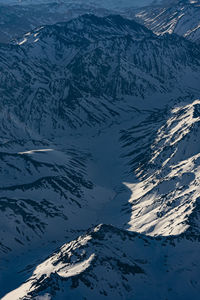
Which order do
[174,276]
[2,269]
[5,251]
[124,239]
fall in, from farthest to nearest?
[5,251] < [2,269] < [124,239] < [174,276]

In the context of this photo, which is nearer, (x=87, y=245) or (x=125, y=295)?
(x=125, y=295)

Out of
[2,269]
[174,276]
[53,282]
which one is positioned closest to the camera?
[53,282]

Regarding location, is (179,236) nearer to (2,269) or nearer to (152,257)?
(152,257)

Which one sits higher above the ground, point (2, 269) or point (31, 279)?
point (2, 269)

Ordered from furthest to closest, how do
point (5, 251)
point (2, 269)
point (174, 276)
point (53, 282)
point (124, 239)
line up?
point (5, 251)
point (2, 269)
point (124, 239)
point (174, 276)
point (53, 282)

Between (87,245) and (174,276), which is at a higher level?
(87,245)

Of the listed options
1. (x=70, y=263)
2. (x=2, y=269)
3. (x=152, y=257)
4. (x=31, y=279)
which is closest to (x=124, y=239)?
(x=152, y=257)

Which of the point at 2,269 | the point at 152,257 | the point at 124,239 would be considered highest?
the point at 2,269

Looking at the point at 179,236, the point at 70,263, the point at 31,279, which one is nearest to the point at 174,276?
the point at 179,236

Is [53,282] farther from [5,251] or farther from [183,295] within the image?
[5,251]
